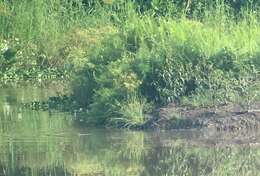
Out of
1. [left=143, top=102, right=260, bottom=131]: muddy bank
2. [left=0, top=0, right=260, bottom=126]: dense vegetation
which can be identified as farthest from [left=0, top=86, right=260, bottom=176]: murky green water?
[left=0, top=0, right=260, bottom=126]: dense vegetation

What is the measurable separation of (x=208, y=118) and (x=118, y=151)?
1.95 m

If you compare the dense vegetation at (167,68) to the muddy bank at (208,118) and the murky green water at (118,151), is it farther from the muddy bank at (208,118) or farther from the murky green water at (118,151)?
the murky green water at (118,151)

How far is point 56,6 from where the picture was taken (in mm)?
25531

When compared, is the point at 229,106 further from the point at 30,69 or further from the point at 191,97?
the point at 30,69

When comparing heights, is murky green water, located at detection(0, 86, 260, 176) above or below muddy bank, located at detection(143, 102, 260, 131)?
below

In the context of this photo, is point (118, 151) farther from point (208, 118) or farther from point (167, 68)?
point (167, 68)

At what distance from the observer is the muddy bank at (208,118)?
13117mm

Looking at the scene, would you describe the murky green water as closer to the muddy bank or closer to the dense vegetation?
the muddy bank

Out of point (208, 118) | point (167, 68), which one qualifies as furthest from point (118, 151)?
point (167, 68)

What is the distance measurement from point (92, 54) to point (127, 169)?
5144 mm

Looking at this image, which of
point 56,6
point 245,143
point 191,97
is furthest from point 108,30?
point 245,143

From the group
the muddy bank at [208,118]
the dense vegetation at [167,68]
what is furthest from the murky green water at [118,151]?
the dense vegetation at [167,68]

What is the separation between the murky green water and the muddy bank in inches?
8.6

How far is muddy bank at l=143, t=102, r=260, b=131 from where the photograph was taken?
13117mm
